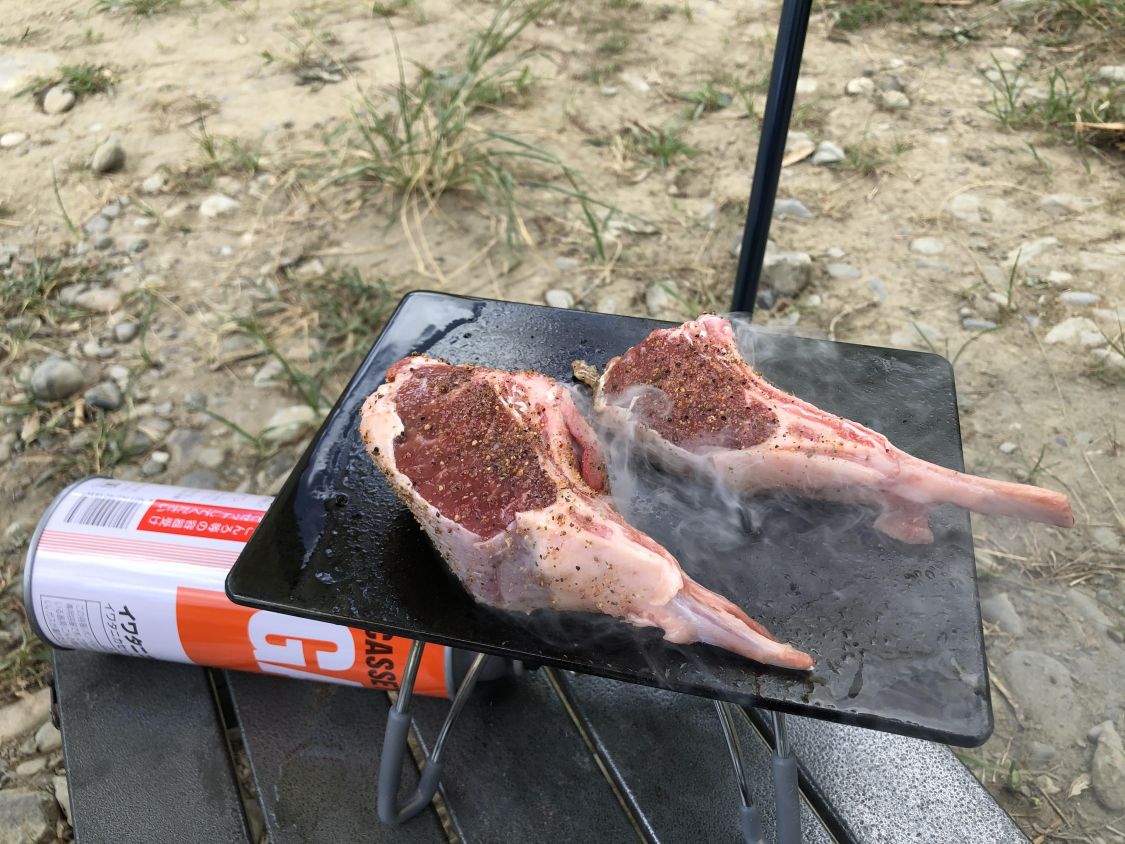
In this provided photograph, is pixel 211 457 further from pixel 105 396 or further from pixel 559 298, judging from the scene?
pixel 559 298

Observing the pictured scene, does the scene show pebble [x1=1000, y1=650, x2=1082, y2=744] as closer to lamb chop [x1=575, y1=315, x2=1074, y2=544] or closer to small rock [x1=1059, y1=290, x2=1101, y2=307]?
lamb chop [x1=575, y1=315, x2=1074, y2=544]

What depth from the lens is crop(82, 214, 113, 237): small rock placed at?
175 inches

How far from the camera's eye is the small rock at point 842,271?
4090mm

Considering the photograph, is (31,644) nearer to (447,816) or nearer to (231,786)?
(231,786)

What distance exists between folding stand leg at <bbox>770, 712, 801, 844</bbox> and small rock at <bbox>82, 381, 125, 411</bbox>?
300cm

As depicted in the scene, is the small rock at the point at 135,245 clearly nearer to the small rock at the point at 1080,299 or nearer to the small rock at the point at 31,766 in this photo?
the small rock at the point at 31,766

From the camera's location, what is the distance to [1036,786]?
2.47 m

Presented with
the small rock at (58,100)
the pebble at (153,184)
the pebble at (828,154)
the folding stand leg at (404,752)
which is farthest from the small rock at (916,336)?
the small rock at (58,100)

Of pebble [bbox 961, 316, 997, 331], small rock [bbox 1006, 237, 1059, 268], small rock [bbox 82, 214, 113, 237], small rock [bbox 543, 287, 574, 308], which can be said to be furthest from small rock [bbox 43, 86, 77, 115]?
small rock [bbox 1006, 237, 1059, 268]

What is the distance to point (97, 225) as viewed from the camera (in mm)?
4477

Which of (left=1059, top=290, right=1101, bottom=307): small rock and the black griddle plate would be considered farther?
(left=1059, top=290, right=1101, bottom=307): small rock

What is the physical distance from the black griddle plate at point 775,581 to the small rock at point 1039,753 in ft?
3.83

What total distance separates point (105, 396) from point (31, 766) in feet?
5.16

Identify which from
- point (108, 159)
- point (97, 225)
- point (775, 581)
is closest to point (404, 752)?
point (775, 581)
